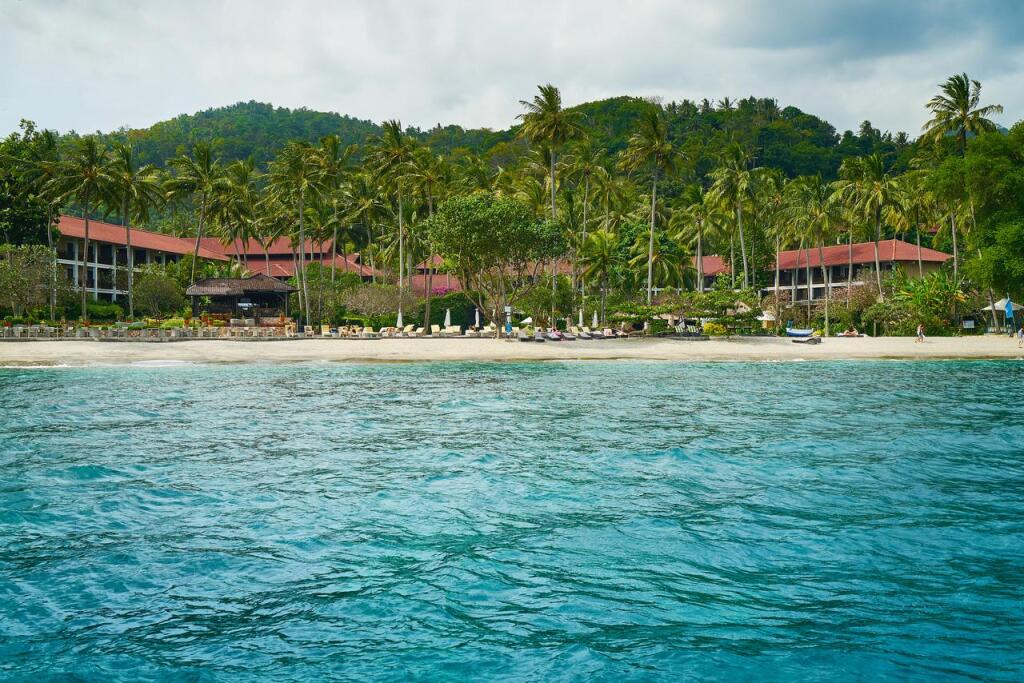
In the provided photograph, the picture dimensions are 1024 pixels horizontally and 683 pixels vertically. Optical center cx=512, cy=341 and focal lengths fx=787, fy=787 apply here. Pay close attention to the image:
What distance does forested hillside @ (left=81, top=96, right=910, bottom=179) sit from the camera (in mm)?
107312

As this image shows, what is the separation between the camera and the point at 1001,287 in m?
41.2

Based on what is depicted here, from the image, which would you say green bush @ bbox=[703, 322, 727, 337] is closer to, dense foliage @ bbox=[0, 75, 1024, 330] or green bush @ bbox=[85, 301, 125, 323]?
→ dense foliage @ bbox=[0, 75, 1024, 330]

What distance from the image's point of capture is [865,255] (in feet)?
239

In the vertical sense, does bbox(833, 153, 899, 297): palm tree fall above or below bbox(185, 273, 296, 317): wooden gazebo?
above

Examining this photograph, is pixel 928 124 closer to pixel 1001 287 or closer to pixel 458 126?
pixel 1001 287

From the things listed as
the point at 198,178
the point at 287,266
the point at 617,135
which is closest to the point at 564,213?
the point at 198,178

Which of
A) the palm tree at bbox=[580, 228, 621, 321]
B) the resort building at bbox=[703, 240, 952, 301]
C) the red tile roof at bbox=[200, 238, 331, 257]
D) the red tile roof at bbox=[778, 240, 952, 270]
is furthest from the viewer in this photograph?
the red tile roof at bbox=[200, 238, 331, 257]

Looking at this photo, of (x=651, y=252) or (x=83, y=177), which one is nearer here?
(x=83, y=177)

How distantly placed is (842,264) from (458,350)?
48951 mm

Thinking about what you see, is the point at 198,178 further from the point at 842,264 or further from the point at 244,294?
the point at 842,264

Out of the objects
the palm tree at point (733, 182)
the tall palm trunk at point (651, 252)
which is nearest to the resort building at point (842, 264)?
the palm tree at point (733, 182)

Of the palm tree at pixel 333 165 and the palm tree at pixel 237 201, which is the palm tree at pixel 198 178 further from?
the palm tree at pixel 333 165

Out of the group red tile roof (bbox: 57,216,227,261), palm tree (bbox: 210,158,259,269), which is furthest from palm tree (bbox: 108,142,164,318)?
red tile roof (bbox: 57,216,227,261)

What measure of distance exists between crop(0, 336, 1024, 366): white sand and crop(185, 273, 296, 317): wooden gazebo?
14557mm
